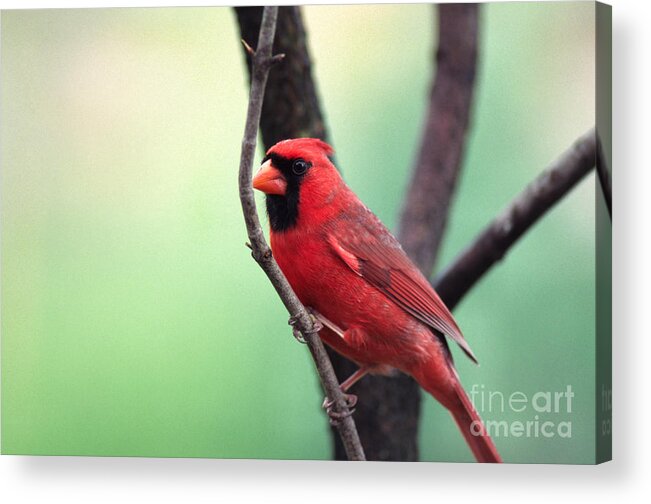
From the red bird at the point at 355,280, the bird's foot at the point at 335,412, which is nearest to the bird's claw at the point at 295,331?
the red bird at the point at 355,280

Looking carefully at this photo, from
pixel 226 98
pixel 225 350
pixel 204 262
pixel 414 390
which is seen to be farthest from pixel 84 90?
pixel 414 390

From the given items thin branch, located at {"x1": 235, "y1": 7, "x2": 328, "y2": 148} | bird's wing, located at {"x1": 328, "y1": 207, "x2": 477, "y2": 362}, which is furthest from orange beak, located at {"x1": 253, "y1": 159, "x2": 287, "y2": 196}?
thin branch, located at {"x1": 235, "y1": 7, "x2": 328, "y2": 148}

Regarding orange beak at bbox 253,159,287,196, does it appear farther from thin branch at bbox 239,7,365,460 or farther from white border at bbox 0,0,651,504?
white border at bbox 0,0,651,504

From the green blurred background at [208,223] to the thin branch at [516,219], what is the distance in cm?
4

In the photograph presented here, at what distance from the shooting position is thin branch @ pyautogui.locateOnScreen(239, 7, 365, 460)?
3225 mm

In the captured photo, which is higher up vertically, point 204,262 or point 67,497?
point 204,262

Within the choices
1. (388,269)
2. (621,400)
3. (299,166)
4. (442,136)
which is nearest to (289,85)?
(299,166)

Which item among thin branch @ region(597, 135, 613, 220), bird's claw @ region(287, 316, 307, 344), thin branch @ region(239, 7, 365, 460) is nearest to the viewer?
thin branch @ region(239, 7, 365, 460)

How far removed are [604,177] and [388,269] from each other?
88 cm

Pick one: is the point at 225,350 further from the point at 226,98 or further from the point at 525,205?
the point at 525,205

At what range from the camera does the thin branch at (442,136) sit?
418 centimetres

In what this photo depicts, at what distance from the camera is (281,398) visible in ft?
14.2

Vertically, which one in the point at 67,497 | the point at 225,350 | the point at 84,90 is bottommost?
the point at 67,497

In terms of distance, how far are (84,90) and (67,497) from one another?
168 centimetres
